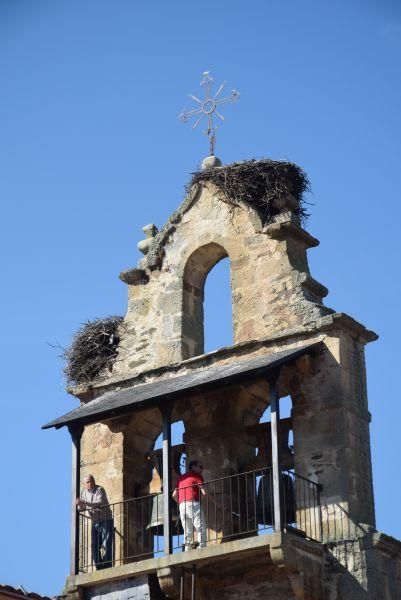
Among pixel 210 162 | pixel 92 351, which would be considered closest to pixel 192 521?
pixel 92 351

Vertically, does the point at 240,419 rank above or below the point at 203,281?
below

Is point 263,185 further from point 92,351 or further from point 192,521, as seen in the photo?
point 192,521

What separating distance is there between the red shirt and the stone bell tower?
216 mm

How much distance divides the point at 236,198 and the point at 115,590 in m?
5.47

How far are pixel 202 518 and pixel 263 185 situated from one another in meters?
4.78

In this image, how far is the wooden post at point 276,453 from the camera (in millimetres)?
18031

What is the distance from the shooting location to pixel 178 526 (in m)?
19.8

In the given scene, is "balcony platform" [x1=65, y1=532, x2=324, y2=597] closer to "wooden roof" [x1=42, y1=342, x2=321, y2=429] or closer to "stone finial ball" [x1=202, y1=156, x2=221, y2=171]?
"wooden roof" [x1=42, y1=342, x2=321, y2=429]

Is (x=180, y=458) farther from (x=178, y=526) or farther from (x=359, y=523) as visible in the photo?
(x=359, y=523)

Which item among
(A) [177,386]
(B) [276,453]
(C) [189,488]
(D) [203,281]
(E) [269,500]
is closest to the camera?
(B) [276,453]

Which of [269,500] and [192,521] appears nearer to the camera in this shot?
[192,521]

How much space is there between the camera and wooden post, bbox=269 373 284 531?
18031mm

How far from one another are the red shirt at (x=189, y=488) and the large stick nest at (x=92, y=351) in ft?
10.0

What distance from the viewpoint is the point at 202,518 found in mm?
18953
